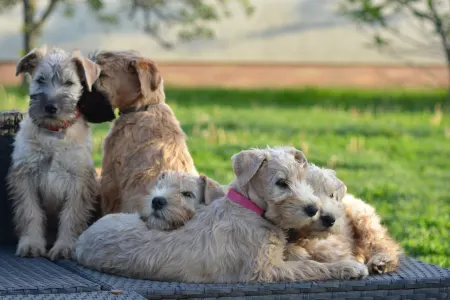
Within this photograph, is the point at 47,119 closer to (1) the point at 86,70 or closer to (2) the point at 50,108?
(2) the point at 50,108

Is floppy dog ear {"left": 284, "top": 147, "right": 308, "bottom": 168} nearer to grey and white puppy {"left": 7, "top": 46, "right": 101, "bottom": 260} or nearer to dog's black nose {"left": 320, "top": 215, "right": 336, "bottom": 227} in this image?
dog's black nose {"left": 320, "top": 215, "right": 336, "bottom": 227}

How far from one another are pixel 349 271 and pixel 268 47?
89.6 feet

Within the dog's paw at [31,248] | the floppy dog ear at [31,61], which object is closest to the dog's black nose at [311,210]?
the dog's paw at [31,248]

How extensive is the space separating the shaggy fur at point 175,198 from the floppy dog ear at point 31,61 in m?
1.20

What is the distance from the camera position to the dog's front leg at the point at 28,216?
6145 millimetres

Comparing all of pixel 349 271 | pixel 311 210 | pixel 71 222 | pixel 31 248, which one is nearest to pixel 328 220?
pixel 311 210

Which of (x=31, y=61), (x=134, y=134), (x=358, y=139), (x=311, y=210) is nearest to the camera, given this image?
(x=311, y=210)

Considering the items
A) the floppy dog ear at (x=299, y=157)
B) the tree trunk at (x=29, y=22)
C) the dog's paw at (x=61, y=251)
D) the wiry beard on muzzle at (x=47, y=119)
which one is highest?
the wiry beard on muzzle at (x=47, y=119)

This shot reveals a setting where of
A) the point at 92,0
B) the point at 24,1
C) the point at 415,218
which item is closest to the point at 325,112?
the point at 92,0

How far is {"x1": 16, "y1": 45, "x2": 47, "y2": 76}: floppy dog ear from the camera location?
6211 mm

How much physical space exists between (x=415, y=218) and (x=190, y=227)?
5.08 metres

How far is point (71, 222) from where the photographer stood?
620 cm

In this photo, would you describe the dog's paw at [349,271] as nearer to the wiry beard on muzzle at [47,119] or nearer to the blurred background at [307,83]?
the wiry beard on muzzle at [47,119]

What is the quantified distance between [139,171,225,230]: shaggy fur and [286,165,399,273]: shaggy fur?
0.63m
